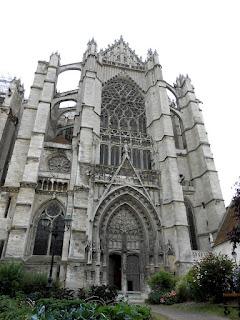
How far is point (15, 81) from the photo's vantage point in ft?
82.9

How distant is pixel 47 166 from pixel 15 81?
448 inches

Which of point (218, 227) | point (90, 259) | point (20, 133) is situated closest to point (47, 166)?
point (20, 133)

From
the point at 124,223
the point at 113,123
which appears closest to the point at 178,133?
the point at 113,123

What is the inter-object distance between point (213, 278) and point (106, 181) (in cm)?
1041

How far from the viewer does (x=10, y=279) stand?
38.6ft

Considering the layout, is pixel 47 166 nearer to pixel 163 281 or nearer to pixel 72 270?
pixel 72 270

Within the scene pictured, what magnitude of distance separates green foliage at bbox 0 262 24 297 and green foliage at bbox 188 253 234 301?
784 cm

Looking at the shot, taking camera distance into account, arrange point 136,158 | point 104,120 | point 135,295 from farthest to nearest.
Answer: point 104,120 < point 136,158 < point 135,295

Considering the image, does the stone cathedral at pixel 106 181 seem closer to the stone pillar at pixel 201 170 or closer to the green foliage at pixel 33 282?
the stone pillar at pixel 201 170

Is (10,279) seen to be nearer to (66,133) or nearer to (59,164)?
(59,164)

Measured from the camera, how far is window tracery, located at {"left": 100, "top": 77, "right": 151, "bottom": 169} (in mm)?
20891

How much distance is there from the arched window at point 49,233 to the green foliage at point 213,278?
346 inches

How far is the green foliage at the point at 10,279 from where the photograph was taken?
1162cm

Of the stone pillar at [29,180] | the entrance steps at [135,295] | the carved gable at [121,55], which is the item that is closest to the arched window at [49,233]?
the stone pillar at [29,180]
